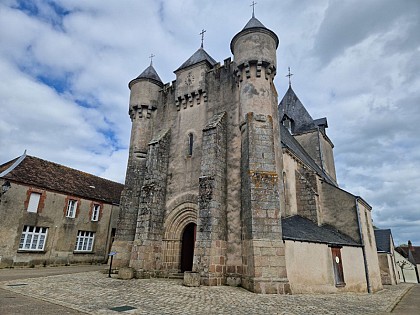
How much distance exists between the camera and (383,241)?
24.9m

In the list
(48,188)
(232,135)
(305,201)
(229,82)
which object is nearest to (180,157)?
(232,135)

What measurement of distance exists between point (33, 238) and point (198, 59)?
14609mm

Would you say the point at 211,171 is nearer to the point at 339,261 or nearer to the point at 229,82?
the point at 229,82

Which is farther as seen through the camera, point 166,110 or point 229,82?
point 166,110

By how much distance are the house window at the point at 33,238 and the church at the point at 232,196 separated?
7080 mm

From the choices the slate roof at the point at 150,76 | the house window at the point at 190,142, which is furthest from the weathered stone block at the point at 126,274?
the slate roof at the point at 150,76

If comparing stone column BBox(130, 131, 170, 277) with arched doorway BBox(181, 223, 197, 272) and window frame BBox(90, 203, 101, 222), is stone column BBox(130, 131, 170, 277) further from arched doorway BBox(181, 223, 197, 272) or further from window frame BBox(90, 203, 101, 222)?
window frame BBox(90, 203, 101, 222)

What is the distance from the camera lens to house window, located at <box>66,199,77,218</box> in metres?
19.0

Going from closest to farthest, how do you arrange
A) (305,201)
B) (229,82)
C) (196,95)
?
(229,82) < (196,95) < (305,201)

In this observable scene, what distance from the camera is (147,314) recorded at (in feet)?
18.6

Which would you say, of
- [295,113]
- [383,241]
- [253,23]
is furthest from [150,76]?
[383,241]

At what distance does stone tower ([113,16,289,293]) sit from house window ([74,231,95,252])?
757cm

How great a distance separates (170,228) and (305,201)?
7665mm

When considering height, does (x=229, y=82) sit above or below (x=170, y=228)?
above
